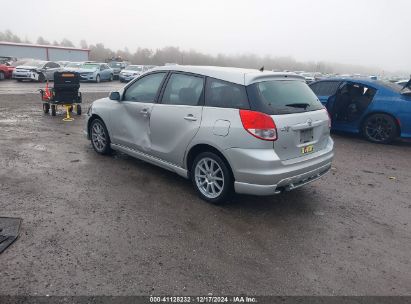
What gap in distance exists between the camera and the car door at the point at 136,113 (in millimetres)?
5418

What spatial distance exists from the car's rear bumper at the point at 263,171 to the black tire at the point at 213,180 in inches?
5.4

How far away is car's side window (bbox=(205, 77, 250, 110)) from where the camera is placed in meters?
4.30

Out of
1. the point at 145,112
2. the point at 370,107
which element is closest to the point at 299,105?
the point at 145,112

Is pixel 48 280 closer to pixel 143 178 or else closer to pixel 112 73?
pixel 143 178

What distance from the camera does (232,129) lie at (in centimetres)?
425

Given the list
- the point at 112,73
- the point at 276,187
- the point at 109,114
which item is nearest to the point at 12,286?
the point at 276,187

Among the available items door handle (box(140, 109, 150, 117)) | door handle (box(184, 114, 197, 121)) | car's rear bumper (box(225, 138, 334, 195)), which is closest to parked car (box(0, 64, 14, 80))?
door handle (box(140, 109, 150, 117))

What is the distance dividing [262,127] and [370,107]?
601 cm

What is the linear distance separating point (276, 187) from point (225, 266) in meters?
1.24

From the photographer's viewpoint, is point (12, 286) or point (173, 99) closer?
point (12, 286)

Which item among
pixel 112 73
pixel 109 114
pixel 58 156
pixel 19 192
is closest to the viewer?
pixel 19 192

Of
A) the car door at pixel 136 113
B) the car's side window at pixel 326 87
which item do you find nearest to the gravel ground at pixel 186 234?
the car door at pixel 136 113

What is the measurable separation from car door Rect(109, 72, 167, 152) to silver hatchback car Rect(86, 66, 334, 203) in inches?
0.7

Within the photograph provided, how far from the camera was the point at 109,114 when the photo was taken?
6160mm
